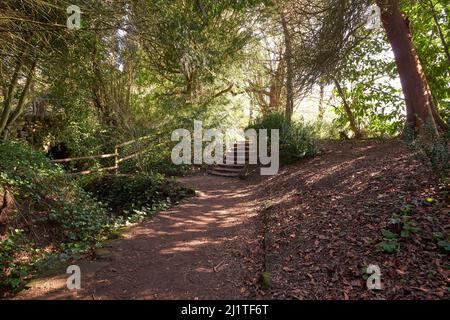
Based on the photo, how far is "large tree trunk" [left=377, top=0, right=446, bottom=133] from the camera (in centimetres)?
793

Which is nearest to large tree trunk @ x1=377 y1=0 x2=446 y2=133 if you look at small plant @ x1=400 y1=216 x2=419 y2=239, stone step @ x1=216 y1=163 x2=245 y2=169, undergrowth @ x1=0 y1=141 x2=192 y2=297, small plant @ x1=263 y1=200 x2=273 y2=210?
small plant @ x1=263 y1=200 x2=273 y2=210

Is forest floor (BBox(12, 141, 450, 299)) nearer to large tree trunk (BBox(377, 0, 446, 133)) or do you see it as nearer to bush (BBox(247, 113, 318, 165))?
large tree trunk (BBox(377, 0, 446, 133))

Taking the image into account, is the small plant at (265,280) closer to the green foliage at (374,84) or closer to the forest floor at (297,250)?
the forest floor at (297,250)

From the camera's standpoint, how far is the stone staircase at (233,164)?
12112mm

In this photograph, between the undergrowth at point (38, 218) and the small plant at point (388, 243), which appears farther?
the undergrowth at point (38, 218)

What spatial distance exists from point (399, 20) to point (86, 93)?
9534 mm

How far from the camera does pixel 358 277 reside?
3146 millimetres

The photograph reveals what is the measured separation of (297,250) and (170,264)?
5.76ft

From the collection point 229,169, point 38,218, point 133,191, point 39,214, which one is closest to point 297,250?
point 38,218

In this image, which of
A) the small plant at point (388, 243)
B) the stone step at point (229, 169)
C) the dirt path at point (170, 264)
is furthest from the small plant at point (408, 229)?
the stone step at point (229, 169)

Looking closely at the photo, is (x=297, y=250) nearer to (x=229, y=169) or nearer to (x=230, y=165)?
(x=229, y=169)

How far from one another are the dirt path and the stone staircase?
5.27 metres

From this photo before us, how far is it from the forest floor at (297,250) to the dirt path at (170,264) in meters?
0.01
